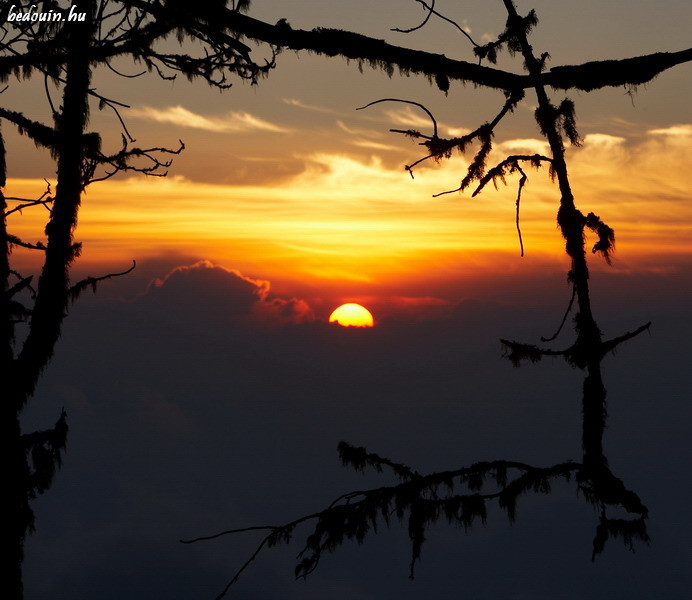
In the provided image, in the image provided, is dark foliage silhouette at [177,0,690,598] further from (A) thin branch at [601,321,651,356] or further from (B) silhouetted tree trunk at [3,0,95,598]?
(B) silhouetted tree trunk at [3,0,95,598]

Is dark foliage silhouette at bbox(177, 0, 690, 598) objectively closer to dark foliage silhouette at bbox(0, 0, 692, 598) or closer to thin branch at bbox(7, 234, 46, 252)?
dark foliage silhouette at bbox(0, 0, 692, 598)

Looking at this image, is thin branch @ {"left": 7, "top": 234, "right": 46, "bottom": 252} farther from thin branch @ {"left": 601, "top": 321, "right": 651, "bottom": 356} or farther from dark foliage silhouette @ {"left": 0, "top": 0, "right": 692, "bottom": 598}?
thin branch @ {"left": 601, "top": 321, "right": 651, "bottom": 356}

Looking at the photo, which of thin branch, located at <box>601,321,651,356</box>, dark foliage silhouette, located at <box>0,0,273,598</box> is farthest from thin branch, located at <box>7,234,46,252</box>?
thin branch, located at <box>601,321,651,356</box>

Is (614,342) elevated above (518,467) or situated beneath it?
elevated above

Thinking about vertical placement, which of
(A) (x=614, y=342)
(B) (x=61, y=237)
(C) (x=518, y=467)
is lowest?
A: (C) (x=518, y=467)

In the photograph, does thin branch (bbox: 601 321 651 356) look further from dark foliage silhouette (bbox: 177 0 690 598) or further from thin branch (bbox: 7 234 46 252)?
thin branch (bbox: 7 234 46 252)

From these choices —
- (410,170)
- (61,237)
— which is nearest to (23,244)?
(61,237)

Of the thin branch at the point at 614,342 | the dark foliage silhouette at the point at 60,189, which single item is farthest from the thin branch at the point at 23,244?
the thin branch at the point at 614,342

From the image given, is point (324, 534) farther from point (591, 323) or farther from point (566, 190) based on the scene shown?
point (566, 190)

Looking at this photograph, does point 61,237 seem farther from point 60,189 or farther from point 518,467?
point 518,467

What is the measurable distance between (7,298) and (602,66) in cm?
590

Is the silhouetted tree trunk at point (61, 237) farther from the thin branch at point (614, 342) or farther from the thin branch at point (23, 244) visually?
the thin branch at point (614, 342)

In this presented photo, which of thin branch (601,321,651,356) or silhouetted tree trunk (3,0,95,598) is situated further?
silhouetted tree trunk (3,0,95,598)

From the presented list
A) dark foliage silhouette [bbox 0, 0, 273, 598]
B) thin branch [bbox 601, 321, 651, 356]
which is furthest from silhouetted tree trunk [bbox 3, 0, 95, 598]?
thin branch [bbox 601, 321, 651, 356]
